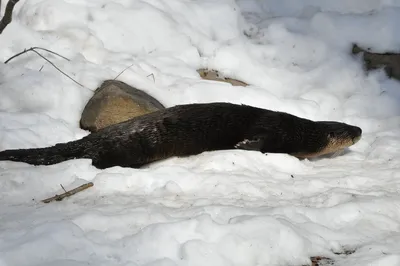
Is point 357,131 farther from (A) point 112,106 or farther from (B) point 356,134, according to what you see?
(A) point 112,106

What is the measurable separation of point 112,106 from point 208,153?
99 centimetres

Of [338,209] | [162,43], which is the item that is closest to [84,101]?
[162,43]

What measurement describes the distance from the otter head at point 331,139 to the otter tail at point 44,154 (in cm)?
190

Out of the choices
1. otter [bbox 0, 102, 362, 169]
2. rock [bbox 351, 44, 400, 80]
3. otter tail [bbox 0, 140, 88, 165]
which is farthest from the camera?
rock [bbox 351, 44, 400, 80]

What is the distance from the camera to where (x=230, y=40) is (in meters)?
6.52

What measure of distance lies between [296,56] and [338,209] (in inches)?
136

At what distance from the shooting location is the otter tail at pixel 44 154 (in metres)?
3.87

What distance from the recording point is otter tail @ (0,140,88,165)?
3.87 m

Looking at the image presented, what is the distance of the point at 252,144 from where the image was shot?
186 inches

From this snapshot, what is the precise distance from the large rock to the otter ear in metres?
0.85

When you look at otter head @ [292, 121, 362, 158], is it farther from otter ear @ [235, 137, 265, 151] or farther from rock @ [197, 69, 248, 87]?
rock @ [197, 69, 248, 87]

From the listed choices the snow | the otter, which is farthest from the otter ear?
the snow

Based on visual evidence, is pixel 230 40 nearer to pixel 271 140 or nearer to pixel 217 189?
pixel 271 140

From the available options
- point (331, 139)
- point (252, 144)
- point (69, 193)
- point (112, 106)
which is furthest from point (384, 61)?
point (69, 193)
